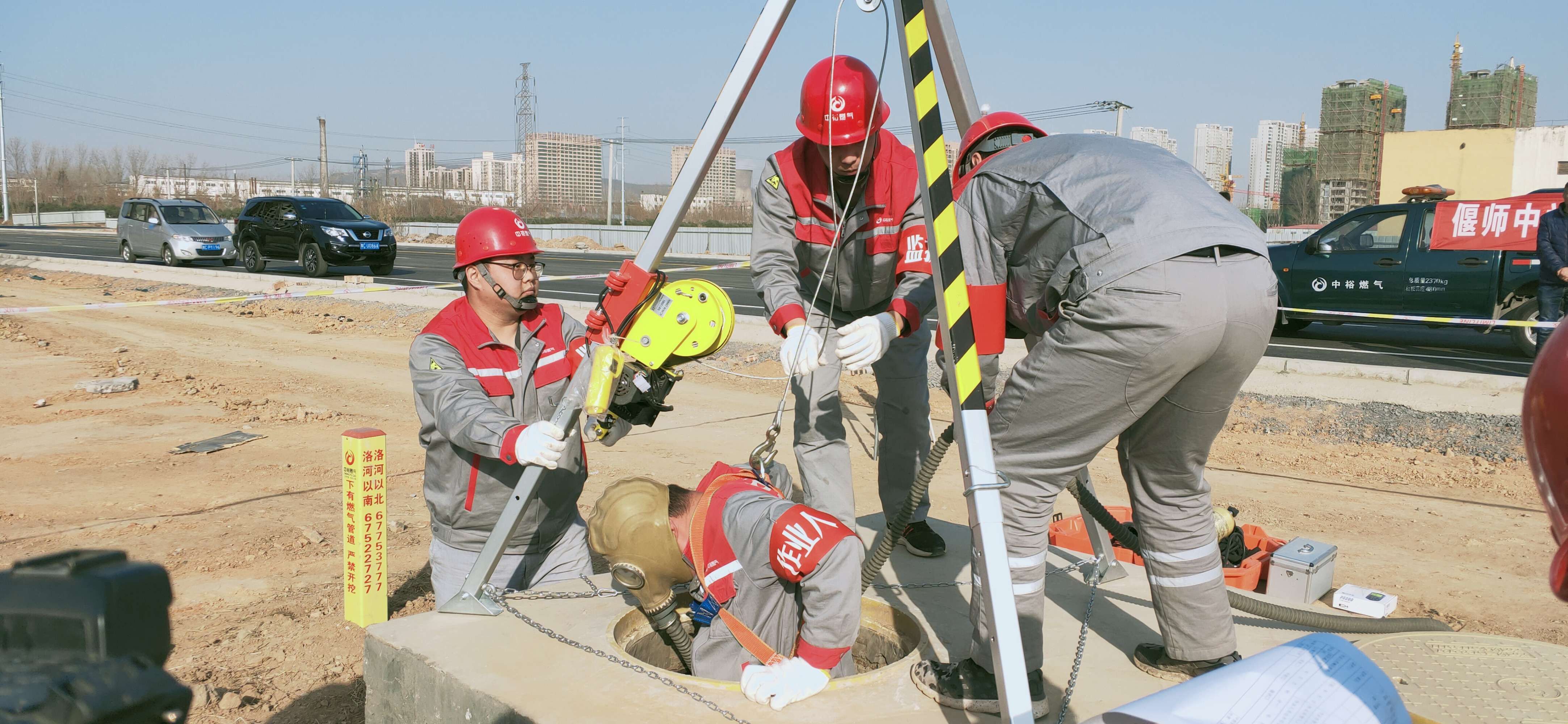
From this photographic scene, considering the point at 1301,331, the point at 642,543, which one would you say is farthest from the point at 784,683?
the point at 1301,331

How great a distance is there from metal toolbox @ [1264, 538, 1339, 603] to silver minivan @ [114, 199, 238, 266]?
2227 cm

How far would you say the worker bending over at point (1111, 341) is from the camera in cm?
235

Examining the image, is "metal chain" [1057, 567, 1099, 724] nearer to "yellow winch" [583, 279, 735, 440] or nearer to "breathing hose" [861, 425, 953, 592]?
"breathing hose" [861, 425, 953, 592]

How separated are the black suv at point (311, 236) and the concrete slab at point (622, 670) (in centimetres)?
1707

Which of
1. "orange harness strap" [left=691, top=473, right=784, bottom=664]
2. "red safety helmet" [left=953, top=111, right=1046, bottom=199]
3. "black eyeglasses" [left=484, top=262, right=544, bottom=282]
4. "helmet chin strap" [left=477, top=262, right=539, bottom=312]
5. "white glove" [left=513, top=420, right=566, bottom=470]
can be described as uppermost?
"red safety helmet" [left=953, top=111, right=1046, bottom=199]

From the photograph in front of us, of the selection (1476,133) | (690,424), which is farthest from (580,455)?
(1476,133)

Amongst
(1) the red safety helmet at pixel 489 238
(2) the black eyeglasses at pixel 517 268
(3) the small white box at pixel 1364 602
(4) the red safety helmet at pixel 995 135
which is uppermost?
(4) the red safety helmet at pixel 995 135

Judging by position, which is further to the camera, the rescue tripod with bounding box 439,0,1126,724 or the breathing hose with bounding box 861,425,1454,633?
the breathing hose with bounding box 861,425,1454,633

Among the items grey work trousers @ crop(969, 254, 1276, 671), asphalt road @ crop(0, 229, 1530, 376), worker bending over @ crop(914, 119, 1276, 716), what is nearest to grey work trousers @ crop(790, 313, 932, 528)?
worker bending over @ crop(914, 119, 1276, 716)

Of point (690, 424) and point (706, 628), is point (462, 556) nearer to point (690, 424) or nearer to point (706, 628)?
point (706, 628)

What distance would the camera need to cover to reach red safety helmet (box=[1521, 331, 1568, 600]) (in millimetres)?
863

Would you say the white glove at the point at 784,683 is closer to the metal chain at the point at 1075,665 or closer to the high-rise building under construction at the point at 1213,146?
the metal chain at the point at 1075,665

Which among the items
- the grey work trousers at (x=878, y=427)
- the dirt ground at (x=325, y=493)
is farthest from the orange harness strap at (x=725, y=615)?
the dirt ground at (x=325, y=493)

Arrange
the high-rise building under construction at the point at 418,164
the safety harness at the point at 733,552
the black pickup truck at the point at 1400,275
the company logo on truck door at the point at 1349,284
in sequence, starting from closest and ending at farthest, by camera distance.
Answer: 1. the safety harness at the point at 733,552
2. the black pickup truck at the point at 1400,275
3. the company logo on truck door at the point at 1349,284
4. the high-rise building under construction at the point at 418,164
